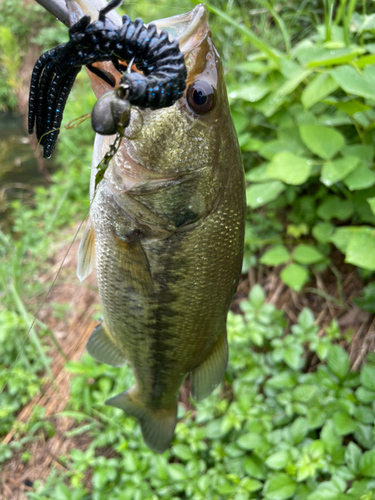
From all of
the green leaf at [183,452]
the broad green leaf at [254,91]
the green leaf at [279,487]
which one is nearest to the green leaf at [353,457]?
the green leaf at [279,487]

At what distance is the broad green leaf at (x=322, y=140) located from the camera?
2.02 m

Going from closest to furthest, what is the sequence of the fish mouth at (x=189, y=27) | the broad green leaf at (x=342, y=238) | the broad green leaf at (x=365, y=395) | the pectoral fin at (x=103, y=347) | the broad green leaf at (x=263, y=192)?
the fish mouth at (x=189, y=27)
the pectoral fin at (x=103, y=347)
the broad green leaf at (x=365, y=395)
the broad green leaf at (x=342, y=238)
the broad green leaf at (x=263, y=192)

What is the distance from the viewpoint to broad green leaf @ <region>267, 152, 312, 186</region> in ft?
6.29

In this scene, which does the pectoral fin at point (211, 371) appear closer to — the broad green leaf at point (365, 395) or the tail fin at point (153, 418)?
the tail fin at point (153, 418)

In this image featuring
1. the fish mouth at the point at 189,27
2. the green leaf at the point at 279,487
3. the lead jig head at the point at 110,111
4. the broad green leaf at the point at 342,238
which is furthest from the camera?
the broad green leaf at the point at 342,238

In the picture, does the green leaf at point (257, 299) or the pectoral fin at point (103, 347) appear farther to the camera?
the green leaf at point (257, 299)

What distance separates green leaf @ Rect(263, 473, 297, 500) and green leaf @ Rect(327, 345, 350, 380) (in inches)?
22.7

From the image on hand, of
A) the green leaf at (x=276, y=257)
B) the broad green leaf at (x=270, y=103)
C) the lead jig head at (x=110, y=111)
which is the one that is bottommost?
the green leaf at (x=276, y=257)

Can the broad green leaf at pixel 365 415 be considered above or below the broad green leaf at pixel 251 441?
above

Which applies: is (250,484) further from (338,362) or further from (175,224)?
(175,224)

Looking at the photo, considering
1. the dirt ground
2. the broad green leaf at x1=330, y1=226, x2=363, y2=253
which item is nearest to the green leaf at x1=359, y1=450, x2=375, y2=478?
the dirt ground

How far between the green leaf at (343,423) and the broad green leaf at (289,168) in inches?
46.2

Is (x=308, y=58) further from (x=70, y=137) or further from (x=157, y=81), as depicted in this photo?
(x=70, y=137)

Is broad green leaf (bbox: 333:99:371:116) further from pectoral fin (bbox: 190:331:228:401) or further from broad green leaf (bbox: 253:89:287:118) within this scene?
pectoral fin (bbox: 190:331:228:401)
